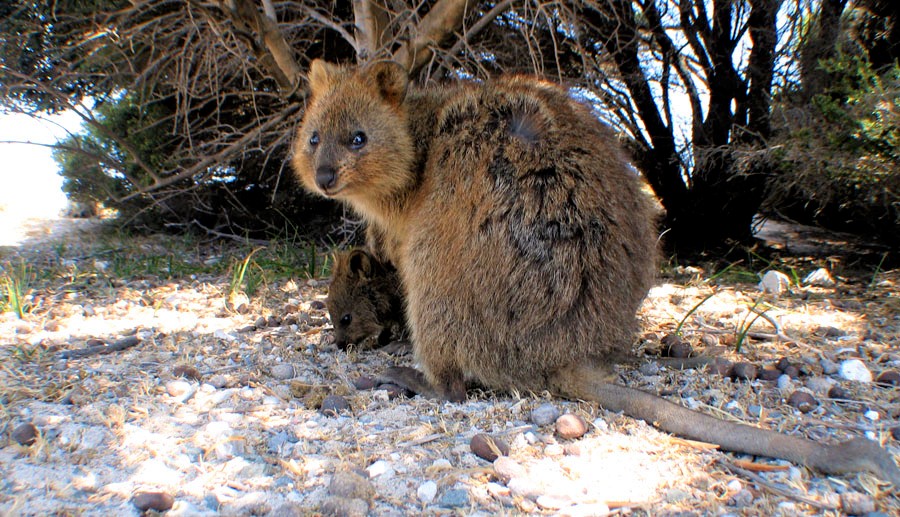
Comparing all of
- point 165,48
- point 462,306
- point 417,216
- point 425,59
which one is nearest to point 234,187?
point 165,48

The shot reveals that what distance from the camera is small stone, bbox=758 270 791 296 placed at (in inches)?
209

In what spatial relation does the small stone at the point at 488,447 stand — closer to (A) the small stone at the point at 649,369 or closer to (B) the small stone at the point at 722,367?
(A) the small stone at the point at 649,369

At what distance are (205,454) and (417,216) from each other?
1672 millimetres

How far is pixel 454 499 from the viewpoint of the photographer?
2.29 metres

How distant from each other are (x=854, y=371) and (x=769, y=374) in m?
0.47

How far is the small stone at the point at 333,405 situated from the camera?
10.2 ft

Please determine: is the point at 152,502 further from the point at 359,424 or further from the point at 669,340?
the point at 669,340

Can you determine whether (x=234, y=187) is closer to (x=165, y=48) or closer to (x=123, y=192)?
(x=123, y=192)

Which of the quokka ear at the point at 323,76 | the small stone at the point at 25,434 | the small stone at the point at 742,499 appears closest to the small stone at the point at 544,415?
the small stone at the point at 742,499

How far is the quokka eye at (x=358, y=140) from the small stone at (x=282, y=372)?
4.70 feet

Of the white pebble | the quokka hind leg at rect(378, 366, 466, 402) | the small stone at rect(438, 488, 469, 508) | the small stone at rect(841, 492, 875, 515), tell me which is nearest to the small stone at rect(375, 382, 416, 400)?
the quokka hind leg at rect(378, 366, 466, 402)

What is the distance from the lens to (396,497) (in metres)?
2.33

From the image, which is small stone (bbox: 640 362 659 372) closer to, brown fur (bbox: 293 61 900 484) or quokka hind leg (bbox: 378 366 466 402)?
brown fur (bbox: 293 61 900 484)

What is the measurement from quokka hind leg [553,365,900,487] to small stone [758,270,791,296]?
9.65ft
